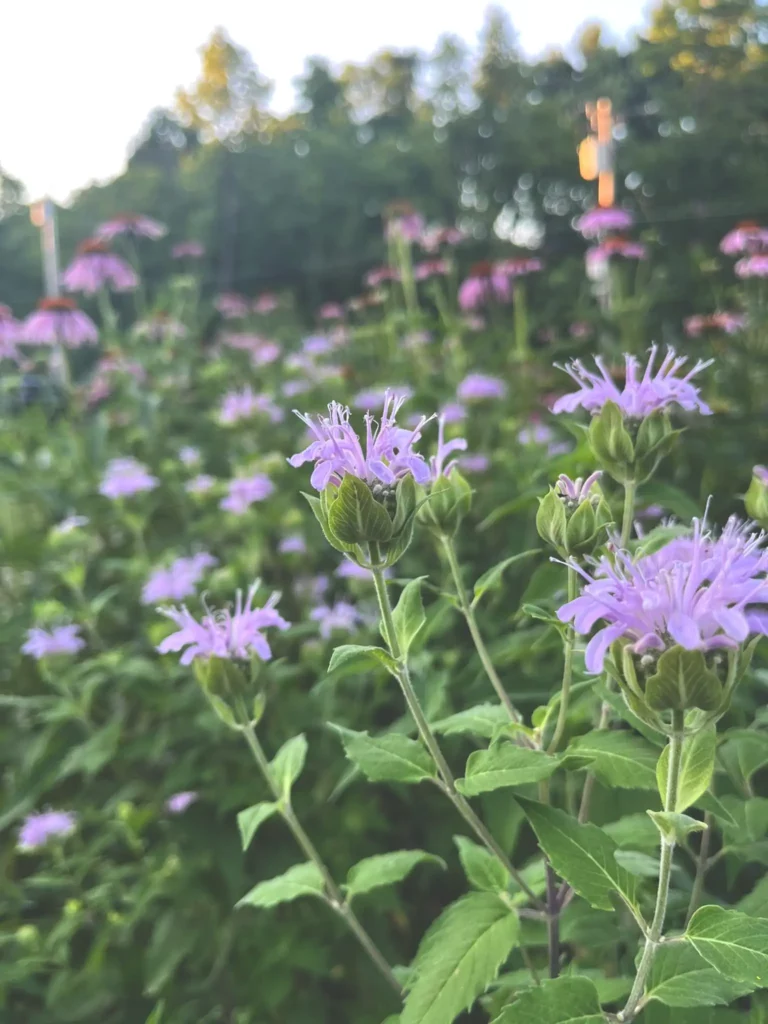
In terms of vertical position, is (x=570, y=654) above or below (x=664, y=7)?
below

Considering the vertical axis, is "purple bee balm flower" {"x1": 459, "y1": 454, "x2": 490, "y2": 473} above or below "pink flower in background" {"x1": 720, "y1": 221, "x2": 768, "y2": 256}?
below

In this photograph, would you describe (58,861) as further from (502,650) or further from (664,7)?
(664,7)

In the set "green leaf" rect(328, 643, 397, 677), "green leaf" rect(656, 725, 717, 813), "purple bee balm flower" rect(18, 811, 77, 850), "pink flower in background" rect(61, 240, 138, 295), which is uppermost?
"pink flower in background" rect(61, 240, 138, 295)

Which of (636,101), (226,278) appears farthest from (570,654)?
(226,278)

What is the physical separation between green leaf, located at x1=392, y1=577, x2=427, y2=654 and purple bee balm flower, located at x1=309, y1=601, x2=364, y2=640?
0.60 m

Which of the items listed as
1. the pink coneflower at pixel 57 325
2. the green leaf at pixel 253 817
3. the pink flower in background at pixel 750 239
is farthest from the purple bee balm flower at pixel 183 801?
the pink flower in background at pixel 750 239

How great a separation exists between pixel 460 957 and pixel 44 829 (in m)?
0.80

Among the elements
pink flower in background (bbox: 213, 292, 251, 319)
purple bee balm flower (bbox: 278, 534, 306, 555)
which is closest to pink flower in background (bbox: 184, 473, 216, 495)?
purple bee balm flower (bbox: 278, 534, 306, 555)

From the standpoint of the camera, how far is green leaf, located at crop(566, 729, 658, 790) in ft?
1.72

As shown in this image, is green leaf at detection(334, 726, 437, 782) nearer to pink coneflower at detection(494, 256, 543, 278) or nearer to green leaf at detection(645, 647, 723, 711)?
green leaf at detection(645, 647, 723, 711)

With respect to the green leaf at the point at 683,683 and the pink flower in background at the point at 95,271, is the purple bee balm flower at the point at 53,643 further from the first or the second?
the pink flower in background at the point at 95,271

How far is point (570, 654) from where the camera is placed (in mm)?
566

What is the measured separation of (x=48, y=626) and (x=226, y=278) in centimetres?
332

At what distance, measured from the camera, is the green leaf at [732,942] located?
1.38 feet
